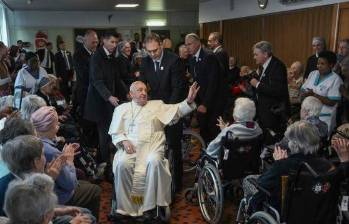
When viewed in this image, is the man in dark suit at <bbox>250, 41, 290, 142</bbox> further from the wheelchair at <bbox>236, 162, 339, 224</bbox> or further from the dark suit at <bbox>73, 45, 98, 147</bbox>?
the dark suit at <bbox>73, 45, 98, 147</bbox>

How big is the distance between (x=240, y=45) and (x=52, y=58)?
370 centimetres

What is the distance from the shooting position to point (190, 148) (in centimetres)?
421

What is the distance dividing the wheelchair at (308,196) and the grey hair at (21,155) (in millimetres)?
→ 1233

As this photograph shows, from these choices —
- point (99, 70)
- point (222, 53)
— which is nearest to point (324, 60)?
point (222, 53)

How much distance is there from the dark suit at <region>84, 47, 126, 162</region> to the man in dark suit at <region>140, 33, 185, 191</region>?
48 cm

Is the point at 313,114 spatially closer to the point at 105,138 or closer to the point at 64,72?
the point at 105,138

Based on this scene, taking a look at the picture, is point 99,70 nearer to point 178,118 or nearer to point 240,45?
point 178,118

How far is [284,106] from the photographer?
3.42m

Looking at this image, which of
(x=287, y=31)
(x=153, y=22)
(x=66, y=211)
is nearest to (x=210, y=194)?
(x=66, y=211)

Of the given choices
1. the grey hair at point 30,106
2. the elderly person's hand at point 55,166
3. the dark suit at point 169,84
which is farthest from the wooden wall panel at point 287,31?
the elderly person's hand at point 55,166

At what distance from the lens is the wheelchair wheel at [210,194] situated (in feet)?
8.73

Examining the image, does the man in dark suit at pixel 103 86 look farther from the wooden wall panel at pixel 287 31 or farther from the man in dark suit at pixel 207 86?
the wooden wall panel at pixel 287 31

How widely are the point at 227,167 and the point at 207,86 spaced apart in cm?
117

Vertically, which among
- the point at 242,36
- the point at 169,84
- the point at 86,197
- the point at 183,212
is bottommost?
the point at 183,212
